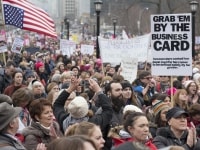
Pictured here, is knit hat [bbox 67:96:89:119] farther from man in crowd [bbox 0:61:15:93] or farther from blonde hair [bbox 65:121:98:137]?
man in crowd [bbox 0:61:15:93]

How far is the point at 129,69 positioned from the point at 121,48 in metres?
1.79

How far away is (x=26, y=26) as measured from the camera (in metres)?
13.1

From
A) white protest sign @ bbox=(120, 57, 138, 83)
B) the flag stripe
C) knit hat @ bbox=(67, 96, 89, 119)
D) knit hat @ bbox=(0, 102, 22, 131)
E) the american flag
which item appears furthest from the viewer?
white protest sign @ bbox=(120, 57, 138, 83)

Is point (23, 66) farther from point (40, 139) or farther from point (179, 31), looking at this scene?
point (40, 139)

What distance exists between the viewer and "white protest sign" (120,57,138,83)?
1340 centimetres

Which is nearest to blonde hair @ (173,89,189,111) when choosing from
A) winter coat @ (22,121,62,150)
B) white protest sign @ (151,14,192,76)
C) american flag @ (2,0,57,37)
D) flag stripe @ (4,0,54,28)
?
white protest sign @ (151,14,192,76)

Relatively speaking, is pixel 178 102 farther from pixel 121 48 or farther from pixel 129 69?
pixel 121 48

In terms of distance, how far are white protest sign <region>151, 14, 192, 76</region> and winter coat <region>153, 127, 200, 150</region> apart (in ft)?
8.93

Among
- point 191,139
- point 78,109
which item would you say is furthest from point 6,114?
point 191,139

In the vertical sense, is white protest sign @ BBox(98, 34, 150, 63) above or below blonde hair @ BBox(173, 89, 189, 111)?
above

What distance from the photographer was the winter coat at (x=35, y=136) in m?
5.42

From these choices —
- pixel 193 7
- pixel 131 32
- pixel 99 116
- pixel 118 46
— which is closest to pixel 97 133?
pixel 99 116

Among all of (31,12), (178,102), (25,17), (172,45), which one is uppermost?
(31,12)

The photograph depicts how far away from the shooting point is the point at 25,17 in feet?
42.9
